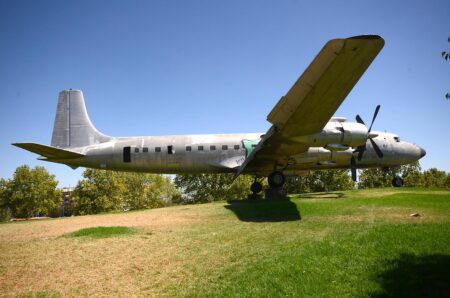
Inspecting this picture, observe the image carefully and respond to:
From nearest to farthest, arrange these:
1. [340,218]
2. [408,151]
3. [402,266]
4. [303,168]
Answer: [402,266] < [340,218] < [303,168] < [408,151]

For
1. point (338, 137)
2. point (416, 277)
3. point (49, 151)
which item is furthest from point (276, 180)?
point (49, 151)

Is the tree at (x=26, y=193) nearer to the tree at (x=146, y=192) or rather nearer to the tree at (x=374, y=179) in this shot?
the tree at (x=146, y=192)

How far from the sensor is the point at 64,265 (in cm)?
674

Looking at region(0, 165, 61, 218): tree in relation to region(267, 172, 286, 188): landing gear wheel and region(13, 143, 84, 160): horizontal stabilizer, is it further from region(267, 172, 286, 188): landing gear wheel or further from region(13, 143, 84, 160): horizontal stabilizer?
region(267, 172, 286, 188): landing gear wheel

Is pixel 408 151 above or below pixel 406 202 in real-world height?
above

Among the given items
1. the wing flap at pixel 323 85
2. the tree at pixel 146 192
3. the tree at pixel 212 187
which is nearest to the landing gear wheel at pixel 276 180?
the wing flap at pixel 323 85

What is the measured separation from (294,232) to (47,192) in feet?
229

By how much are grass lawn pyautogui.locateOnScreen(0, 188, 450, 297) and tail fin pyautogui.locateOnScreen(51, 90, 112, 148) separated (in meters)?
11.3

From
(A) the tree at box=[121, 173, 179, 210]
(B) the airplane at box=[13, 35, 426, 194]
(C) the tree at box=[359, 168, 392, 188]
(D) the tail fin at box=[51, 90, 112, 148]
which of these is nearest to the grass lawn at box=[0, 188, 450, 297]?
(B) the airplane at box=[13, 35, 426, 194]

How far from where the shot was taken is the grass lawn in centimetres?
510

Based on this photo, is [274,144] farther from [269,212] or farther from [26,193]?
[26,193]

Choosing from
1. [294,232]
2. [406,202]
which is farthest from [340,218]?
[406,202]

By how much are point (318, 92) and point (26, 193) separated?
228 feet

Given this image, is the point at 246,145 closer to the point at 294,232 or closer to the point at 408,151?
the point at 294,232
